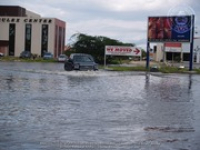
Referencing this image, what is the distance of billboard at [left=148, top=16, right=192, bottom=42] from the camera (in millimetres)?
Answer: 48219

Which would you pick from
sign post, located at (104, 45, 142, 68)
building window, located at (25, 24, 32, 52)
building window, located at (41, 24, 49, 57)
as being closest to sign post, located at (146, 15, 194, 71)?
sign post, located at (104, 45, 142, 68)

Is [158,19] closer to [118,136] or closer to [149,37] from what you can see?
[149,37]

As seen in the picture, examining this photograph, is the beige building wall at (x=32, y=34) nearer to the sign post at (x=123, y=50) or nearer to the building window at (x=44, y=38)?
the building window at (x=44, y=38)

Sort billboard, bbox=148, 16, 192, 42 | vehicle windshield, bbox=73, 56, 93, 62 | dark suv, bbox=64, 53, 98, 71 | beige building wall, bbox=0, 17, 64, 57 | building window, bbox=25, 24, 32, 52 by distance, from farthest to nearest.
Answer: building window, bbox=25, 24, 32, 52
beige building wall, bbox=0, 17, 64, 57
billboard, bbox=148, 16, 192, 42
vehicle windshield, bbox=73, 56, 93, 62
dark suv, bbox=64, 53, 98, 71

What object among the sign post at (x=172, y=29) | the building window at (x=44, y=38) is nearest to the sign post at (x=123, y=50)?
the sign post at (x=172, y=29)

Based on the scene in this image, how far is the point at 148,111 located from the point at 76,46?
5332cm

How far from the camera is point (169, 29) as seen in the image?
49.0 meters

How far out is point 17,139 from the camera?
8656mm

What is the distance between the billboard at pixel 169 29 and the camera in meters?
48.2

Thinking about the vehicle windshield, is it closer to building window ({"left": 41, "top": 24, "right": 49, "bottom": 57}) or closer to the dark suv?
the dark suv

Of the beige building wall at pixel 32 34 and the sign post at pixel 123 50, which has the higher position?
the beige building wall at pixel 32 34

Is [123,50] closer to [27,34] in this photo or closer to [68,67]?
[68,67]

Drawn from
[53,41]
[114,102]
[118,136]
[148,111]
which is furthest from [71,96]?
[53,41]

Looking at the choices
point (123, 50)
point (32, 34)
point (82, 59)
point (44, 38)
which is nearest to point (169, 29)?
point (123, 50)
